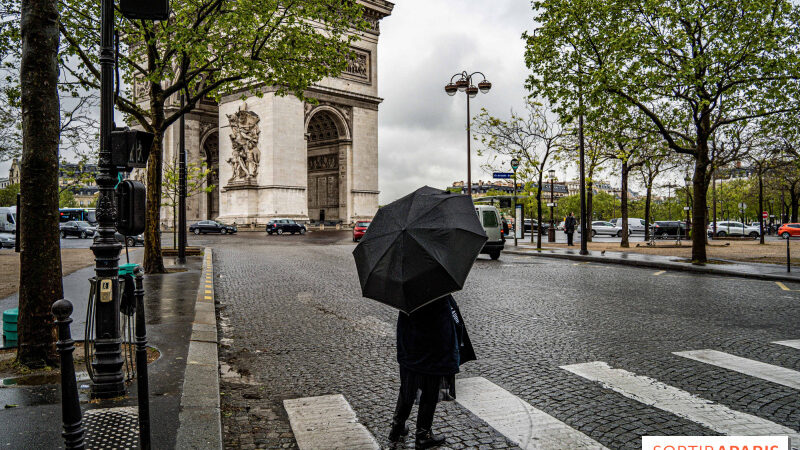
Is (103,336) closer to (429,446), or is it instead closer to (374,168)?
(429,446)

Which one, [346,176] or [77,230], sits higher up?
[346,176]

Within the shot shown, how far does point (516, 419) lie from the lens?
171 inches

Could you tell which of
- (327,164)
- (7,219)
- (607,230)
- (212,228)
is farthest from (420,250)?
(7,219)

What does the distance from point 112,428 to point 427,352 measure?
233 centimetres

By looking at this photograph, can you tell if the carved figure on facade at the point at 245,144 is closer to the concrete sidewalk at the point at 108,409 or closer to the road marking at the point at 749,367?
the concrete sidewalk at the point at 108,409

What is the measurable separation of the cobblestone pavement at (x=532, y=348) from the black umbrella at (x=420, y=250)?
127 centimetres

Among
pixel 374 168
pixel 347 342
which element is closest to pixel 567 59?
pixel 347 342

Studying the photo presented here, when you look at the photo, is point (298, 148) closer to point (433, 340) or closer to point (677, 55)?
point (677, 55)

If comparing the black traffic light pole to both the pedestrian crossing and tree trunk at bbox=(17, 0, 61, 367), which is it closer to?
tree trunk at bbox=(17, 0, 61, 367)

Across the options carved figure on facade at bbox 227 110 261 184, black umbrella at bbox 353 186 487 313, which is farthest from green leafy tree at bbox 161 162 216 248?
black umbrella at bbox 353 186 487 313

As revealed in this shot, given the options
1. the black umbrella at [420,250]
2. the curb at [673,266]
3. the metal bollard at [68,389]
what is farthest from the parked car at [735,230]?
the metal bollard at [68,389]

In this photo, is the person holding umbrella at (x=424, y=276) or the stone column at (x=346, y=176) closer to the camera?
the person holding umbrella at (x=424, y=276)

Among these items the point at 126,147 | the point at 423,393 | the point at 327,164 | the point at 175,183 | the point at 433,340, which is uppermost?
the point at 327,164

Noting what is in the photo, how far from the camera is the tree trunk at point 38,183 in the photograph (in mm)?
5215
